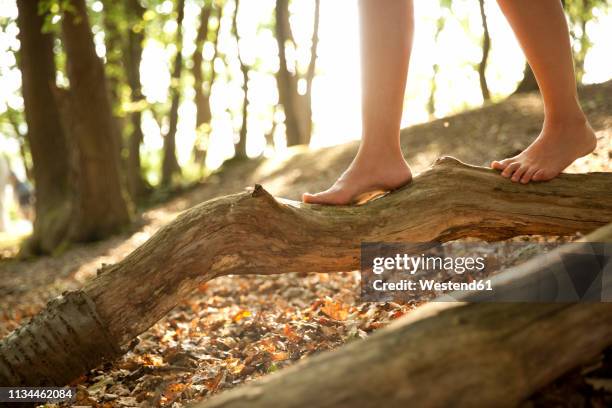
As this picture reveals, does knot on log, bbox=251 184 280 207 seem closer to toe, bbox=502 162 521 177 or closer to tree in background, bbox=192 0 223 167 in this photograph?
toe, bbox=502 162 521 177

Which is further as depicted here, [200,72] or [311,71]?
[200,72]

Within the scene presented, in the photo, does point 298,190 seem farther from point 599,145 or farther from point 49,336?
point 49,336

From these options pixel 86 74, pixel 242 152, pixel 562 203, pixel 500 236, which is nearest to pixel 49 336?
pixel 500 236

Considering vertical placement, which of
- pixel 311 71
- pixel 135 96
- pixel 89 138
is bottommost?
pixel 89 138

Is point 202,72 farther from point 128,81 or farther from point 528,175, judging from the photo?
point 528,175

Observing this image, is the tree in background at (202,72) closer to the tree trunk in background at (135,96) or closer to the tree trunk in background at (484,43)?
the tree trunk in background at (135,96)

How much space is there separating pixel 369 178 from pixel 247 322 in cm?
125

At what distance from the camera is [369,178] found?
2.45 meters

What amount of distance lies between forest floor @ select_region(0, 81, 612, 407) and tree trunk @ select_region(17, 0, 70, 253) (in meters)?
1.56

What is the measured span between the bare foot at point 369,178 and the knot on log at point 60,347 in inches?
42.6

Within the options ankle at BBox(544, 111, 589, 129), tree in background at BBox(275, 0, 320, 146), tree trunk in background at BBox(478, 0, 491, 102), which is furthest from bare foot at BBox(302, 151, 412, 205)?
tree in background at BBox(275, 0, 320, 146)

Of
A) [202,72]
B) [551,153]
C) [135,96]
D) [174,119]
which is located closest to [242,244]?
[551,153]

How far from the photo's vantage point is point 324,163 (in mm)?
9828

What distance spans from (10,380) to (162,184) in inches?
483
